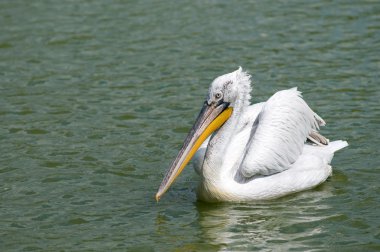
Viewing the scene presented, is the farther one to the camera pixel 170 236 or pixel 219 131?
pixel 219 131

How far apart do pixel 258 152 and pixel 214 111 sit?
48 centimetres

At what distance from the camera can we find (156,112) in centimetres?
931

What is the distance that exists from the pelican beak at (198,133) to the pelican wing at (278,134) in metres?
0.34

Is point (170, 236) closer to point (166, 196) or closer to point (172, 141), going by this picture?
point (166, 196)

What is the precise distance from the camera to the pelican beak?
7012mm

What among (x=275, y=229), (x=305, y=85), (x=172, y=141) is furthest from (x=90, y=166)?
(x=305, y=85)

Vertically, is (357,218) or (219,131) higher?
(219,131)

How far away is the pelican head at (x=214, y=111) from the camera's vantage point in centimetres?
705

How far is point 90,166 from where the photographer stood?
26.5 ft

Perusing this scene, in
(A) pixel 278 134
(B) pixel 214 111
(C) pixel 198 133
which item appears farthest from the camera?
(A) pixel 278 134

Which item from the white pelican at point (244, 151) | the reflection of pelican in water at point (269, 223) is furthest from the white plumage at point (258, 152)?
the reflection of pelican in water at point (269, 223)

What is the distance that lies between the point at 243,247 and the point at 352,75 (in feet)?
13.2

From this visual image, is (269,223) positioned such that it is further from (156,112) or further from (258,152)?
(156,112)

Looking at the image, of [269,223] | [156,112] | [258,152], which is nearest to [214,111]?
[258,152]
